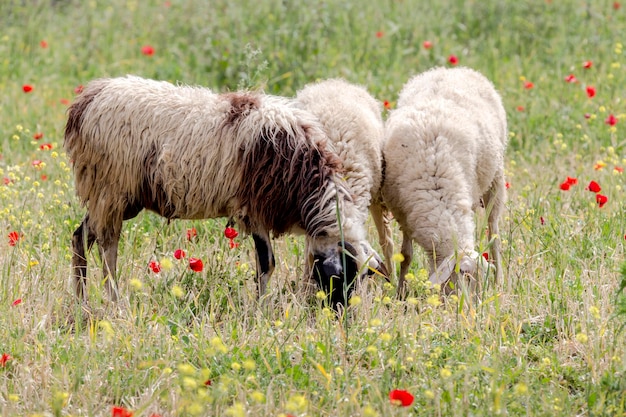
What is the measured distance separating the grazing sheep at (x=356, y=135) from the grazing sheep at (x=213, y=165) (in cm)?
25

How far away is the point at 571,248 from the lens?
542 cm

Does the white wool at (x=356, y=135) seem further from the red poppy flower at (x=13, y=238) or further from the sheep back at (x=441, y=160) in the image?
the red poppy flower at (x=13, y=238)

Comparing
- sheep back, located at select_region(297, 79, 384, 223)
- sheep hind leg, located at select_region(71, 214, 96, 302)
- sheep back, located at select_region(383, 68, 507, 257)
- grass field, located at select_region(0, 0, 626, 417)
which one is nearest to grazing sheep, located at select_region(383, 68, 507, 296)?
sheep back, located at select_region(383, 68, 507, 257)

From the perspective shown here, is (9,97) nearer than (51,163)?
No

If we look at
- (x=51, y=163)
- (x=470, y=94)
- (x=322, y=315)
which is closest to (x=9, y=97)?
(x=51, y=163)

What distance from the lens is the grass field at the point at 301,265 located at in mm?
3756

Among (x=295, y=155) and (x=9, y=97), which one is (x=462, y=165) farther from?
(x=9, y=97)

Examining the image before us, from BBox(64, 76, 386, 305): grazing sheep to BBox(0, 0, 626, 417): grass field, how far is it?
293 mm

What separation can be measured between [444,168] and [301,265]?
1.06 m

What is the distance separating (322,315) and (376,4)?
22.9 feet

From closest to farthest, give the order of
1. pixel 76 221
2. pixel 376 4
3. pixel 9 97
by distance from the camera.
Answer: pixel 76 221 → pixel 9 97 → pixel 376 4

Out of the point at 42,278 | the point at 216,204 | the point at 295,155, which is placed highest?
the point at 295,155

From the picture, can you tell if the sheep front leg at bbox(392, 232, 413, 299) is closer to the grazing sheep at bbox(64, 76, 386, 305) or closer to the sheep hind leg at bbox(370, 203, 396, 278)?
the sheep hind leg at bbox(370, 203, 396, 278)

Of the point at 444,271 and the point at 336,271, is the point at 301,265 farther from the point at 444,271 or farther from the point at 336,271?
the point at 444,271
